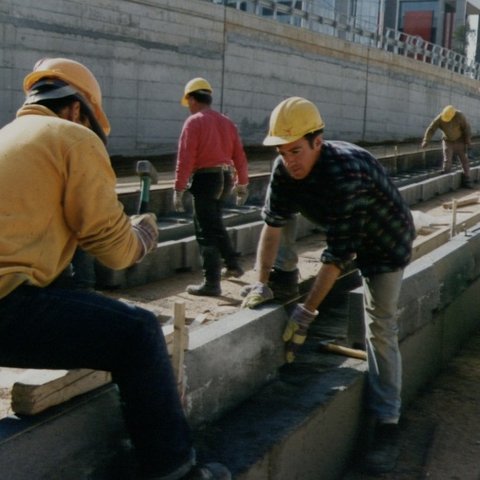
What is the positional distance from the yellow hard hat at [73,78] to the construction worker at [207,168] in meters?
4.14

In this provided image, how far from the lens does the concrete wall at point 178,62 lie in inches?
691

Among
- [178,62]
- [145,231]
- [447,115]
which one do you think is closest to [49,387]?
[145,231]

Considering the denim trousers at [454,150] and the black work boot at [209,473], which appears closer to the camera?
the black work boot at [209,473]

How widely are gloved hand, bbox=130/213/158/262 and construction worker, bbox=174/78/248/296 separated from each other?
412cm

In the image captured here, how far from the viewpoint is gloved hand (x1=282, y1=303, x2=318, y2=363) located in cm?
441

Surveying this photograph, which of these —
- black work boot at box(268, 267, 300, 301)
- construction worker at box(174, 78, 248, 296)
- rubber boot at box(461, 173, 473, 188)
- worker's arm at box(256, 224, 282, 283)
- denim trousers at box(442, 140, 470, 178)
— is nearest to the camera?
worker's arm at box(256, 224, 282, 283)

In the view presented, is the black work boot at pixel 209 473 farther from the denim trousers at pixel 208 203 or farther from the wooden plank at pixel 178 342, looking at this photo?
the denim trousers at pixel 208 203

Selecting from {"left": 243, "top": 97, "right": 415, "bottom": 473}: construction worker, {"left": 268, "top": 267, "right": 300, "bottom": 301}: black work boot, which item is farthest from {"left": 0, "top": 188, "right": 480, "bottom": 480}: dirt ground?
{"left": 268, "top": 267, "right": 300, "bottom": 301}: black work boot

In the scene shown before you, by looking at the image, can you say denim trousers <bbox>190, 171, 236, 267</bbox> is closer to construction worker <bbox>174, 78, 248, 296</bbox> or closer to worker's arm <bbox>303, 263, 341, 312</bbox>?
construction worker <bbox>174, 78, 248, 296</bbox>

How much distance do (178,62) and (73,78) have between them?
19428mm

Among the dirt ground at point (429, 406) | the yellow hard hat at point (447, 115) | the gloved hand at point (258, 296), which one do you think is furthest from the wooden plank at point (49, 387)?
the yellow hard hat at point (447, 115)

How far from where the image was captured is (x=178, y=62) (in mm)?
21969

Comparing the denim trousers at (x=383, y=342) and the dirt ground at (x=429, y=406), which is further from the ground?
the denim trousers at (x=383, y=342)

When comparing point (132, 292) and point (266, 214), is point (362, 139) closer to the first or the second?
point (132, 292)
